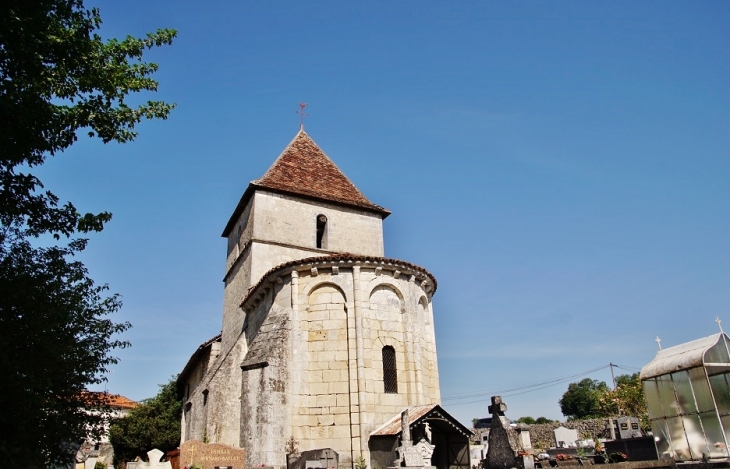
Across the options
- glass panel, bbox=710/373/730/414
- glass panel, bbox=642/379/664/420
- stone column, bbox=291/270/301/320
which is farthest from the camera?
glass panel, bbox=642/379/664/420

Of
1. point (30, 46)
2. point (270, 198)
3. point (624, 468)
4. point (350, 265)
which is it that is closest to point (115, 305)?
point (30, 46)

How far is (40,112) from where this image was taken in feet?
26.5

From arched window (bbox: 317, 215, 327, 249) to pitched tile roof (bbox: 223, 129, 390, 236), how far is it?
0.86 meters

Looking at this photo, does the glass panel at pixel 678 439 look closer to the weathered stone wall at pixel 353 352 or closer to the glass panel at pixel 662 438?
the glass panel at pixel 662 438

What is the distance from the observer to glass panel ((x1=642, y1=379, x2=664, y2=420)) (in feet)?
54.5

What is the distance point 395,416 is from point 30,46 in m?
11.9

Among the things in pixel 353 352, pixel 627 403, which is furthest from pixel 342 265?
pixel 627 403

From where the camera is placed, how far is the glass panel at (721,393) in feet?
47.8

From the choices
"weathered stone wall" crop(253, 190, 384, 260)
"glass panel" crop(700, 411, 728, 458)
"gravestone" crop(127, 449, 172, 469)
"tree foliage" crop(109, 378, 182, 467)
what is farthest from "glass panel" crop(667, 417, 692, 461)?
"tree foliage" crop(109, 378, 182, 467)

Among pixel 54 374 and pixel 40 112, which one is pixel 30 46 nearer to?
pixel 40 112

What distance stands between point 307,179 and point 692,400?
15947 mm

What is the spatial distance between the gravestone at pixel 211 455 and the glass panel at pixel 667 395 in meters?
12.7

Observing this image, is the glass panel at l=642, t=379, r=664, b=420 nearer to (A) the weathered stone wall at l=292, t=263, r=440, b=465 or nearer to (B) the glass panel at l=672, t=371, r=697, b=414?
(B) the glass panel at l=672, t=371, r=697, b=414

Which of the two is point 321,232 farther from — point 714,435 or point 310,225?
point 714,435
